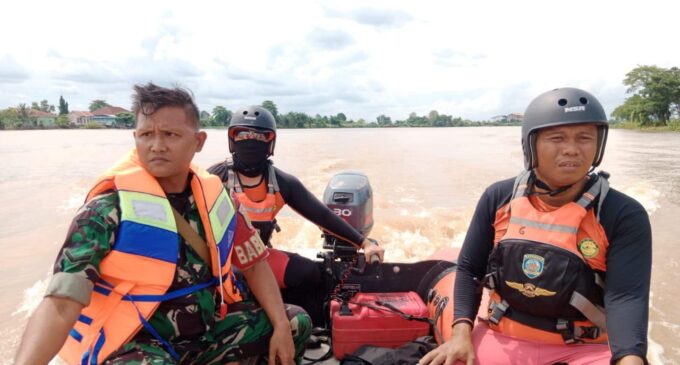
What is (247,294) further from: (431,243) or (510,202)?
(431,243)

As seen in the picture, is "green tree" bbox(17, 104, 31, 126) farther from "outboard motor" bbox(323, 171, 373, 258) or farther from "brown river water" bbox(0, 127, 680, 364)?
"outboard motor" bbox(323, 171, 373, 258)

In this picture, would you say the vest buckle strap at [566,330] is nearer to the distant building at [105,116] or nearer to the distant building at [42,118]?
the distant building at [105,116]

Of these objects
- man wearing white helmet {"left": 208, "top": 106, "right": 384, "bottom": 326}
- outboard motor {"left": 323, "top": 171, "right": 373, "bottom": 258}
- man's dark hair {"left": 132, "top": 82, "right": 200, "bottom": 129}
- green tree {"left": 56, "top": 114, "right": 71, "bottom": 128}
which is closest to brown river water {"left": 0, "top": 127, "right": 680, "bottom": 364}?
outboard motor {"left": 323, "top": 171, "right": 373, "bottom": 258}

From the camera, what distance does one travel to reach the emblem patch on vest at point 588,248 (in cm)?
176

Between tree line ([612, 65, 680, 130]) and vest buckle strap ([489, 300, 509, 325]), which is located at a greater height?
tree line ([612, 65, 680, 130])

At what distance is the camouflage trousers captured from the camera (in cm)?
161

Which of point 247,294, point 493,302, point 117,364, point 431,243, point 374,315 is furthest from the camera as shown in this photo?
point 431,243

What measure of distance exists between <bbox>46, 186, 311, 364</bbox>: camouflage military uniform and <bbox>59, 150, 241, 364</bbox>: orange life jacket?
1.7 inches

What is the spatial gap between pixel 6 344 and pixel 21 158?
17620 mm

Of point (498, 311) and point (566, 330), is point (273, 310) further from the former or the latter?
point (566, 330)

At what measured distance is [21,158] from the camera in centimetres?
1791

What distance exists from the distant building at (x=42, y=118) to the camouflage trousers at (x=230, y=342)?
75939 millimetres

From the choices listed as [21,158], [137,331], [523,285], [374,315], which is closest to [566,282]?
[523,285]

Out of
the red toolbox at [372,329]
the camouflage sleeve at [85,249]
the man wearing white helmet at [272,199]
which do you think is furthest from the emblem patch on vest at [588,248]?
the camouflage sleeve at [85,249]
